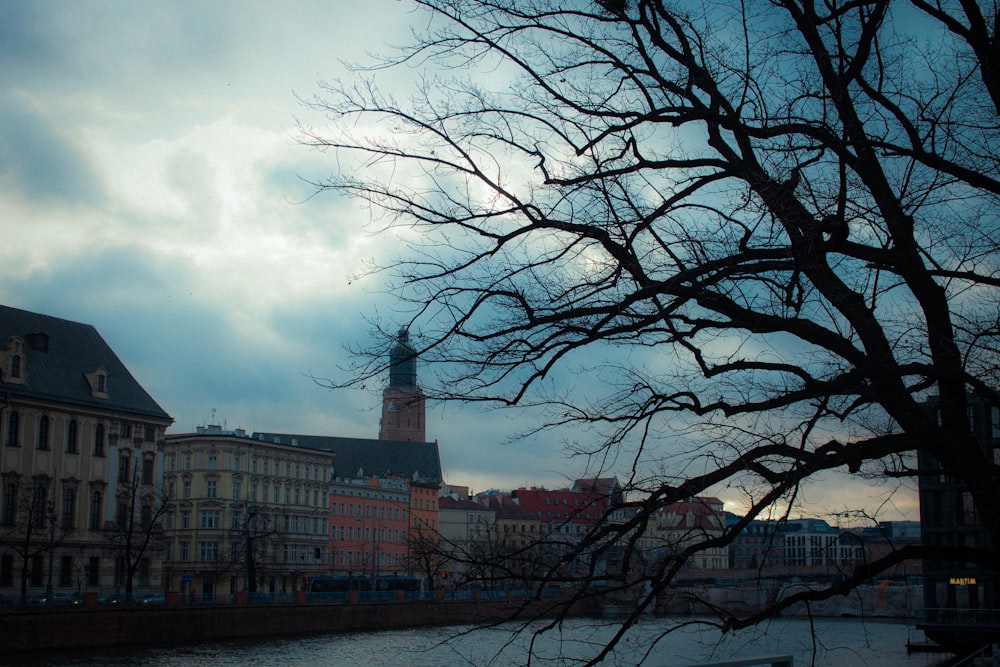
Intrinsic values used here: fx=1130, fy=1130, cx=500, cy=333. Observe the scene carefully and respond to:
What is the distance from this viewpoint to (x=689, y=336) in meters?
5.77

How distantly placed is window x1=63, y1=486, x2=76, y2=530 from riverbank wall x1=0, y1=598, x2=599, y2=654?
902cm

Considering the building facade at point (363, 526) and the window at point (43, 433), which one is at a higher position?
the window at point (43, 433)

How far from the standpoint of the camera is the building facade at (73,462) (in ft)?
154

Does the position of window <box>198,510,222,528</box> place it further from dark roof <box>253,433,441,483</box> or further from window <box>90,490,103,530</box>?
dark roof <box>253,433,441,483</box>

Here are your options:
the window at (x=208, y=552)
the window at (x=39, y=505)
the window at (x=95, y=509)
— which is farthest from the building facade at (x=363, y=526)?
the window at (x=39, y=505)

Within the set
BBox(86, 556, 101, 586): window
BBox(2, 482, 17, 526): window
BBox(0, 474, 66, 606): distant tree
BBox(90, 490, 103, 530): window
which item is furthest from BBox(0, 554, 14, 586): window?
BBox(90, 490, 103, 530): window

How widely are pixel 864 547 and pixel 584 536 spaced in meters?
1.43

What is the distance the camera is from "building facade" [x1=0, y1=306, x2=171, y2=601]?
47.0m

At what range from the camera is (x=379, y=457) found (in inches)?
4382

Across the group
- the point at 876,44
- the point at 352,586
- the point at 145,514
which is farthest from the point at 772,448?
the point at 352,586

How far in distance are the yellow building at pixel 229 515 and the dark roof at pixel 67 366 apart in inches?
530

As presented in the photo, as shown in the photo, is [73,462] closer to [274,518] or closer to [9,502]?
[9,502]

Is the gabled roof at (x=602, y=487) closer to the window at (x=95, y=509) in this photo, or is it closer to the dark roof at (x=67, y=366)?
the dark roof at (x=67, y=366)

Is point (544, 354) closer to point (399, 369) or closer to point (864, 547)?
point (399, 369)
